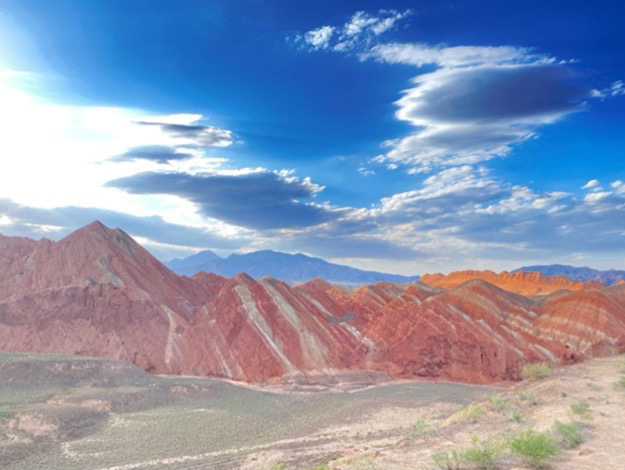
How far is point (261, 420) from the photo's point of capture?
29.2m

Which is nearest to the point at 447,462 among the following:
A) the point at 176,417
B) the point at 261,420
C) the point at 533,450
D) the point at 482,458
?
the point at 482,458

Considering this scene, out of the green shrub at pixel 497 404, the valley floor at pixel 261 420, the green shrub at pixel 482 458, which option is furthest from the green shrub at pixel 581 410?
the green shrub at pixel 482 458

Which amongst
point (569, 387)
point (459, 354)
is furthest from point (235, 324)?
point (569, 387)

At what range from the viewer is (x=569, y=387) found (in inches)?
1051

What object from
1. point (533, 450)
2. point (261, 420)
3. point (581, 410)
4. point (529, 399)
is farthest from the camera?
point (261, 420)

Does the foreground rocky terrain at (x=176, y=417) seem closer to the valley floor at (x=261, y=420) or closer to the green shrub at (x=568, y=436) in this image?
the valley floor at (x=261, y=420)

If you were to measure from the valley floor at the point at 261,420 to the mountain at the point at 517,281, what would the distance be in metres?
84.1

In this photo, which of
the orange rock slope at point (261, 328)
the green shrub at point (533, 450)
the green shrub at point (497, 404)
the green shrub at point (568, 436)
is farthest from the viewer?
the orange rock slope at point (261, 328)

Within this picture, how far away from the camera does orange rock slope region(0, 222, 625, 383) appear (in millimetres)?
45094

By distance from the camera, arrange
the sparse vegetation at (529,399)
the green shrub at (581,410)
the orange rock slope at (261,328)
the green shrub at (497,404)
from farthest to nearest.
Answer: the orange rock slope at (261,328) → the sparse vegetation at (529,399) → the green shrub at (497,404) → the green shrub at (581,410)

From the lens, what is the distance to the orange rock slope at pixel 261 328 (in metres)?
45.1

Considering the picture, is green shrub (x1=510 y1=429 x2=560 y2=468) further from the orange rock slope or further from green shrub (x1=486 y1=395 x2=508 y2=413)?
the orange rock slope

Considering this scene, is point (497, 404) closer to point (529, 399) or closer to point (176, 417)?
point (529, 399)

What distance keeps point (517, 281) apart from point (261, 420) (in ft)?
376
